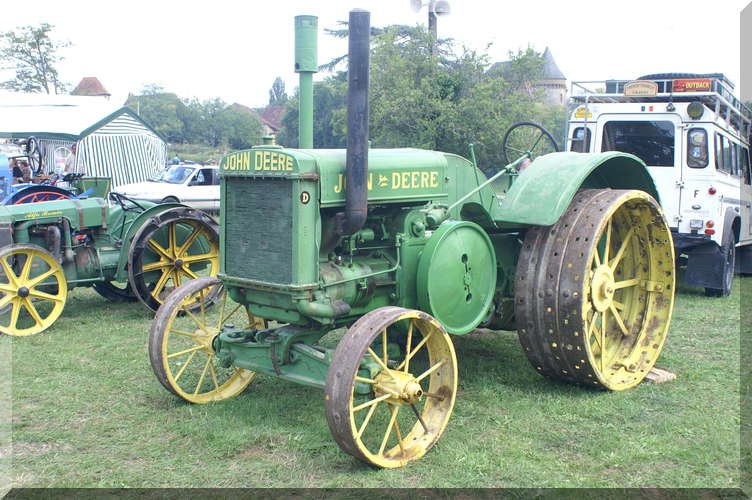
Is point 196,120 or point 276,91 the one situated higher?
point 276,91

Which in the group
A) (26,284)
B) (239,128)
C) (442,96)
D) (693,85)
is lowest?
(26,284)

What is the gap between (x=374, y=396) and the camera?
367 cm

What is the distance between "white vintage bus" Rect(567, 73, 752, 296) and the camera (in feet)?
27.0

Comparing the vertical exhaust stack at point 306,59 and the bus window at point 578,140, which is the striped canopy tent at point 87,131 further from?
the vertical exhaust stack at point 306,59

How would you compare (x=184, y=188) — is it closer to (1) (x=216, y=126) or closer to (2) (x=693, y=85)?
(2) (x=693, y=85)

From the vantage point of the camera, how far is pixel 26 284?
646 cm

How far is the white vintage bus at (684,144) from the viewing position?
822 cm

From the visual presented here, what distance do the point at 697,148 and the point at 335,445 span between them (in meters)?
6.31

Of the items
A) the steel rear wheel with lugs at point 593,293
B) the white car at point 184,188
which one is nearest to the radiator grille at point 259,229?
the steel rear wheel with lugs at point 593,293

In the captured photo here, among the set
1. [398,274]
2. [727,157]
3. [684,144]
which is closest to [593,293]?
[398,274]

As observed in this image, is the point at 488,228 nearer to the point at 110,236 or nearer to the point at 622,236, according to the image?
the point at 622,236

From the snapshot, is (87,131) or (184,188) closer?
(184,188)

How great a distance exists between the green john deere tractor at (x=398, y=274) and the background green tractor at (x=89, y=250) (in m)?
2.20

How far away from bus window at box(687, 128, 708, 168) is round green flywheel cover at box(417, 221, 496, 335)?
488cm
